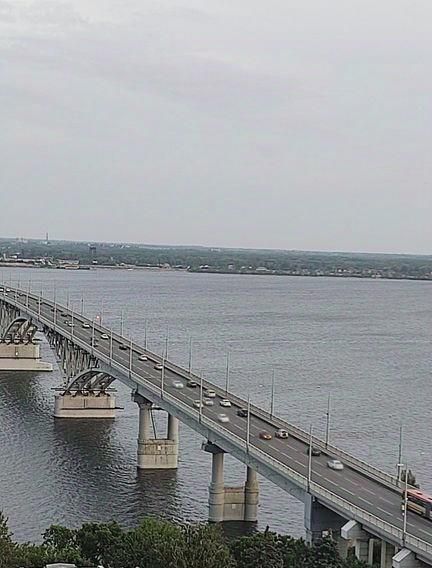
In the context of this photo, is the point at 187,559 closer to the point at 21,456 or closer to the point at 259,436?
the point at 259,436

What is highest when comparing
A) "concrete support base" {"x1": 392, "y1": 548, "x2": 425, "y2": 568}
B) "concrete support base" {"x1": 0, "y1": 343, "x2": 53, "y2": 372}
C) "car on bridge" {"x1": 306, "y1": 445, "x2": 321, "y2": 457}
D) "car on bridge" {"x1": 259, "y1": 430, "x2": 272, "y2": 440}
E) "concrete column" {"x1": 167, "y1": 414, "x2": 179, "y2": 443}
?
"car on bridge" {"x1": 259, "y1": 430, "x2": 272, "y2": 440}

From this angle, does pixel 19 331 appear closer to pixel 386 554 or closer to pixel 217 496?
pixel 217 496

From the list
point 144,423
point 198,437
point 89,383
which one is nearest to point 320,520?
point 144,423

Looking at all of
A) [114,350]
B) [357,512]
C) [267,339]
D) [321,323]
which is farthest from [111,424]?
[321,323]

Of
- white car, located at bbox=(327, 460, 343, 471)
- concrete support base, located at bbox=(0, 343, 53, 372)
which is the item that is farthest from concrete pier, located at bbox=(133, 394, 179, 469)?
concrete support base, located at bbox=(0, 343, 53, 372)

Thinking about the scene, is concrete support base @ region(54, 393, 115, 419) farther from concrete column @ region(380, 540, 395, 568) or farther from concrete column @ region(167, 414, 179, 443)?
concrete column @ region(380, 540, 395, 568)

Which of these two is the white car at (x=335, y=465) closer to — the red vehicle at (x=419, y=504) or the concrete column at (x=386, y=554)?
the red vehicle at (x=419, y=504)

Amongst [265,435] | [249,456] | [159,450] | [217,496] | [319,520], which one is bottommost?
[217,496]
